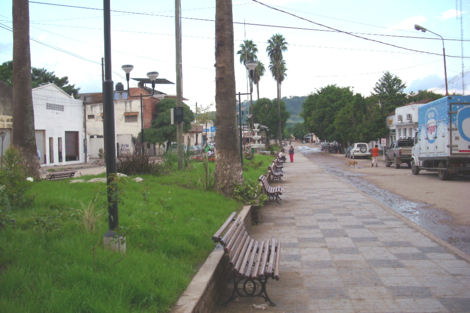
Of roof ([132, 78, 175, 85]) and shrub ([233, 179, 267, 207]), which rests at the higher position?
roof ([132, 78, 175, 85])

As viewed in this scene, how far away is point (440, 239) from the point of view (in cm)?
714

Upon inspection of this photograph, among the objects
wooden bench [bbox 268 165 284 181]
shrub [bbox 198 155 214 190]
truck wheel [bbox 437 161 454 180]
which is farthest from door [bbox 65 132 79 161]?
truck wheel [bbox 437 161 454 180]

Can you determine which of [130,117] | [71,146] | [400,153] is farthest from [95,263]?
[130,117]

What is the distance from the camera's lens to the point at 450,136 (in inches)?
680

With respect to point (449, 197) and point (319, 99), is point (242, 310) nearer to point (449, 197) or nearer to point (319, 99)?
point (449, 197)

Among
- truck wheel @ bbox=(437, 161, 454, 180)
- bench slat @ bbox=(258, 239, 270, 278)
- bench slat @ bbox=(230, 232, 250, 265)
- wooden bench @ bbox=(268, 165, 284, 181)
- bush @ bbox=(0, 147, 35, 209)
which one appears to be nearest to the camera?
bench slat @ bbox=(258, 239, 270, 278)

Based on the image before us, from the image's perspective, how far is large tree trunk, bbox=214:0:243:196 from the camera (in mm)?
9914

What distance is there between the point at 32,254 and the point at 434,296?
4454 mm

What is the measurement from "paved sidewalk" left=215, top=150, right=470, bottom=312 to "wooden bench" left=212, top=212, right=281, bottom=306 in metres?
0.18

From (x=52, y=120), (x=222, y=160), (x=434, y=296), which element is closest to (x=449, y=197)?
(x=222, y=160)

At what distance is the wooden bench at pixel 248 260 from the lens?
4.23m

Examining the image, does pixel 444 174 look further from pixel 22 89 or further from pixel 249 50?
pixel 249 50

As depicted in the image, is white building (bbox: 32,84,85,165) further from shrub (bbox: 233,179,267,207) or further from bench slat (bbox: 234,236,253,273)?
bench slat (bbox: 234,236,253,273)

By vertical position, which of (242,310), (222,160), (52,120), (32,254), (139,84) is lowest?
(242,310)
